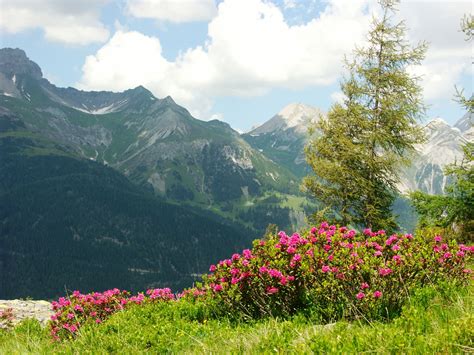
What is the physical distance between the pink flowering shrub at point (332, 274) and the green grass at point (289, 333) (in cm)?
38

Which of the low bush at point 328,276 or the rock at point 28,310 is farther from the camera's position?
the rock at point 28,310

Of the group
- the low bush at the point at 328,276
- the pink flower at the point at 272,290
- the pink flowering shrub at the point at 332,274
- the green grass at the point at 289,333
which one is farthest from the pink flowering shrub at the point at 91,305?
the pink flower at the point at 272,290

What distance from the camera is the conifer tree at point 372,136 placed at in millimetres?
24266

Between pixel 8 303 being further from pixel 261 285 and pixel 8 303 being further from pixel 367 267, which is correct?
pixel 367 267

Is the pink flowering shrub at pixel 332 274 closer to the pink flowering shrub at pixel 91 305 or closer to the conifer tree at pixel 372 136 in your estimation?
the pink flowering shrub at pixel 91 305

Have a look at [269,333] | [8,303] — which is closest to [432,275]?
[269,333]

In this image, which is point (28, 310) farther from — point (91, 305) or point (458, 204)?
point (458, 204)

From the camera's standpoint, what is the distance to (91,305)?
11.7 meters

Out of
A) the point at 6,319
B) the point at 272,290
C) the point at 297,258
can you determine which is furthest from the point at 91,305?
the point at 297,258

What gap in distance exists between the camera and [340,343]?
472 centimetres

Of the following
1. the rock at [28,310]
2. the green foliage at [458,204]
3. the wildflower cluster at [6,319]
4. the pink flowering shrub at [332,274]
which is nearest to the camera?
the pink flowering shrub at [332,274]

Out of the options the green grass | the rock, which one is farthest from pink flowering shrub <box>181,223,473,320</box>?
the rock

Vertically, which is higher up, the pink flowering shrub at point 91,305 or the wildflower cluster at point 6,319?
the pink flowering shrub at point 91,305

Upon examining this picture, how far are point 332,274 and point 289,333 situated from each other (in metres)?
2.20
